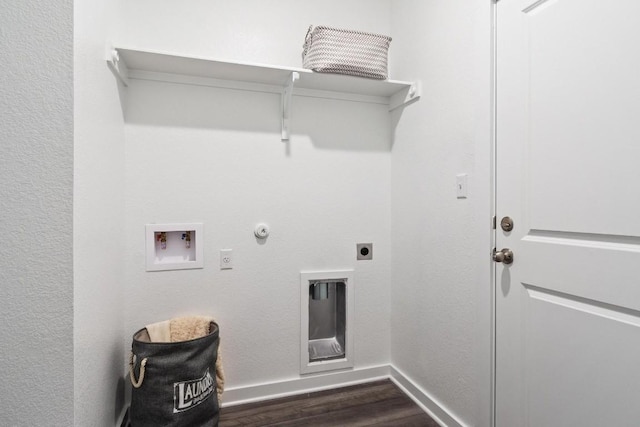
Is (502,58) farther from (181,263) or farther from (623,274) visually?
(181,263)

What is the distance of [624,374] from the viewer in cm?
98

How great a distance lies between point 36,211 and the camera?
1.00 m

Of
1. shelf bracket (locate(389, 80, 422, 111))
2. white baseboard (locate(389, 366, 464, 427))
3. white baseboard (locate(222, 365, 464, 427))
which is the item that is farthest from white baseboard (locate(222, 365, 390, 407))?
shelf bracket (locate(389, 80, 422, 111))

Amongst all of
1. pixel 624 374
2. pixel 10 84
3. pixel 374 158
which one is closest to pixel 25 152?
pixel 10 84

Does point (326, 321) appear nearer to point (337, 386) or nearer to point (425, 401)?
point (337, 386)

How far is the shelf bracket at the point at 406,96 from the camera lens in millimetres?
1867

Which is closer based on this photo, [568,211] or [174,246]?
[568,211]

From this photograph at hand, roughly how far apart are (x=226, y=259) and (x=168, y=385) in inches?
25.9

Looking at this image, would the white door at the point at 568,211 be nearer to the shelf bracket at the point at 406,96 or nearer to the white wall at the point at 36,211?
the shelf bracket at the point at 406,96

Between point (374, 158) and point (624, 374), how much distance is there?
1.54 metres

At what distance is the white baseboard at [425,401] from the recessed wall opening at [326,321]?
0.31 metres

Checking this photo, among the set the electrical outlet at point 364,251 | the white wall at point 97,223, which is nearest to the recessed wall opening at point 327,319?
the electrical outlet at point 364,251

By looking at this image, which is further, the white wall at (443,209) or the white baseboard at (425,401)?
the white baseboard at (425,401)

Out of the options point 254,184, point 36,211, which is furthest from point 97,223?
point 254,184
